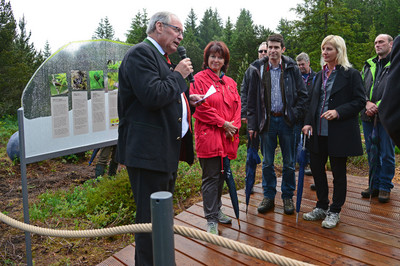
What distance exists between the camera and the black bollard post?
138cm

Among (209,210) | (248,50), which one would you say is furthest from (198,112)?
(248,50)

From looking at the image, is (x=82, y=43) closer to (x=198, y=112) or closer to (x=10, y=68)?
(x=198, y=112)

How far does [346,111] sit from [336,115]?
0.12 meters

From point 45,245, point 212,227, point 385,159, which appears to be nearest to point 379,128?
point 385,159

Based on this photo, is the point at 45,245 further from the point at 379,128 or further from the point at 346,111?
the point at 379,128

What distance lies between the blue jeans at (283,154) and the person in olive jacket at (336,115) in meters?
0.27

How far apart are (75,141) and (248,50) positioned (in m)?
28.2

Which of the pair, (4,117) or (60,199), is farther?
(4,117)

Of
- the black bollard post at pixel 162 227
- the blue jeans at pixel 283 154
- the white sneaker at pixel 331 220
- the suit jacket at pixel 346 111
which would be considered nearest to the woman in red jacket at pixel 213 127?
the blue jeans at pixel 283 154

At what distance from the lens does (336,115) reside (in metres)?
3.32

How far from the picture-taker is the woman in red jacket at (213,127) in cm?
333

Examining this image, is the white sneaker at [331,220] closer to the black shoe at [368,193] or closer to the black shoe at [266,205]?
the black shoe at [266,205]

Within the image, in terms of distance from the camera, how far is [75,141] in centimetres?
353

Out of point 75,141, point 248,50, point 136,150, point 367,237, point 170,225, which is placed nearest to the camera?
point 170,225
